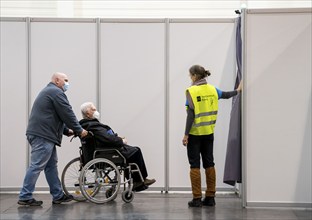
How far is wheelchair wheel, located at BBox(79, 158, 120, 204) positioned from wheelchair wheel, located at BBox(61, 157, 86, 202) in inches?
7.1

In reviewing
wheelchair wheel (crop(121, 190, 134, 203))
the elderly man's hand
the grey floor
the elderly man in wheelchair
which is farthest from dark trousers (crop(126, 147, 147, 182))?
the elderly man's hand

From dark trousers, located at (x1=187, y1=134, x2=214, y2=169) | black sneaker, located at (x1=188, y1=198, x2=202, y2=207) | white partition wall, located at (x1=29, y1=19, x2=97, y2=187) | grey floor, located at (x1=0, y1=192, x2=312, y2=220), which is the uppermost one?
white partition wall, located at (x1=29, y1=19, x2=97, y2=187)

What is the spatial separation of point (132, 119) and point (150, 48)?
2.77ft

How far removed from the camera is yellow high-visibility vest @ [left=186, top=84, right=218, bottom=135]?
6.93 metres

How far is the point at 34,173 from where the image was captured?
709 cm

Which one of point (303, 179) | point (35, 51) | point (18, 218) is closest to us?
point (18, 218)

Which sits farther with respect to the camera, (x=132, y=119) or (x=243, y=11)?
(x=132, y=119)

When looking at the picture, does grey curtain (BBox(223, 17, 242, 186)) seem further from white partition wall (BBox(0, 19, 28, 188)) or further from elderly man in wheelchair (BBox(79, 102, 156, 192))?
white partition wall (BBox(0, 19, 28, 188))

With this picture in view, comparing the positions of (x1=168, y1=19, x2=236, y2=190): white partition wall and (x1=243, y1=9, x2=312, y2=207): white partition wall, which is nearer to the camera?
(x1=243, y1=9, x2=312, y2=207): white partition wall

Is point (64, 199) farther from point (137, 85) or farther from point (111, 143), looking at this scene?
point (137, 85)

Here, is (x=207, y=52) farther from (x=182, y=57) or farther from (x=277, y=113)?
(x=277, y=113)

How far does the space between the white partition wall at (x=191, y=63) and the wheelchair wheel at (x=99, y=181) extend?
3.49ft

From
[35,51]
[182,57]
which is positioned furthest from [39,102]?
[182,57]

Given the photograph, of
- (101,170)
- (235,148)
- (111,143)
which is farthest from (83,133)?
(235,148)
